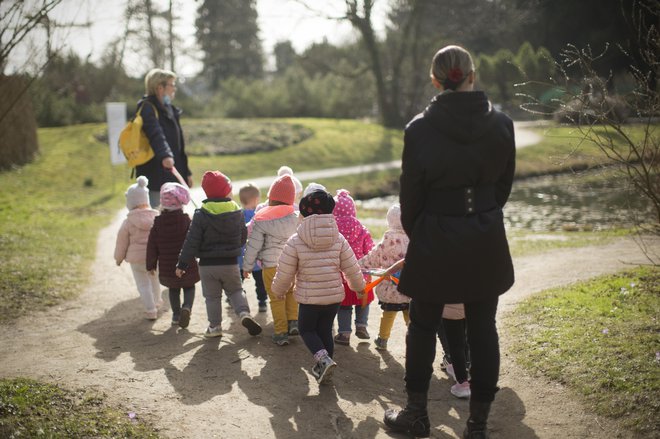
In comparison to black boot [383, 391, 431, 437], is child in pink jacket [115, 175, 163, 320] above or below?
above

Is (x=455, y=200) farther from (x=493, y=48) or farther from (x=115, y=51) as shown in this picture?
(x=493, y=48)

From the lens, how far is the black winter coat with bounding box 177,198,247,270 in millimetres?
5598

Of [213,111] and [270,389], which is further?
[213,111]

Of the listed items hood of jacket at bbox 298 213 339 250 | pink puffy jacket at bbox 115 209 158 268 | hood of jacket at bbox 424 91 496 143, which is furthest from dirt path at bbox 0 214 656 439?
hood of jacket at bbox 424 91 496 143

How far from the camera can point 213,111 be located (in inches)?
1339

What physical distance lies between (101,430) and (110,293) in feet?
13.0

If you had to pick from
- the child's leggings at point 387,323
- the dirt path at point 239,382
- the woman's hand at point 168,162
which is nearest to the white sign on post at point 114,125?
the woman's hand at point 168,162

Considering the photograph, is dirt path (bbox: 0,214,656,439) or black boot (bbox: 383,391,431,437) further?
dirt path (bbox: 0,214,656,439)

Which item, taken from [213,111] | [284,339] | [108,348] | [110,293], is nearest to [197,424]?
[284,339]

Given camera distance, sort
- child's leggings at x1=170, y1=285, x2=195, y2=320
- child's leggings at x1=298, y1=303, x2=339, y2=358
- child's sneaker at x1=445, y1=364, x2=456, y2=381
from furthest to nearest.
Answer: child's leggings at x1=170, y1=285, x2=195, y2=320 → child's sneaker at x1=445, y1=364, x2=456, y2=381 → child's leggings at x1=298, y1=303, x2=339, y2=358

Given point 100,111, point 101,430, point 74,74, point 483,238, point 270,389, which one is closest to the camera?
point 483,238

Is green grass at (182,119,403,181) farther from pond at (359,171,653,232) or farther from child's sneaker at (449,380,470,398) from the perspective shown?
child's sneaker at (449,380,470,398)

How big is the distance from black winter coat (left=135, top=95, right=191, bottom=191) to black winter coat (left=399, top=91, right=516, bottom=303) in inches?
171

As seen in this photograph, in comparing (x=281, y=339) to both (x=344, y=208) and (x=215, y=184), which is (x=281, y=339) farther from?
(x=215, y=184)
